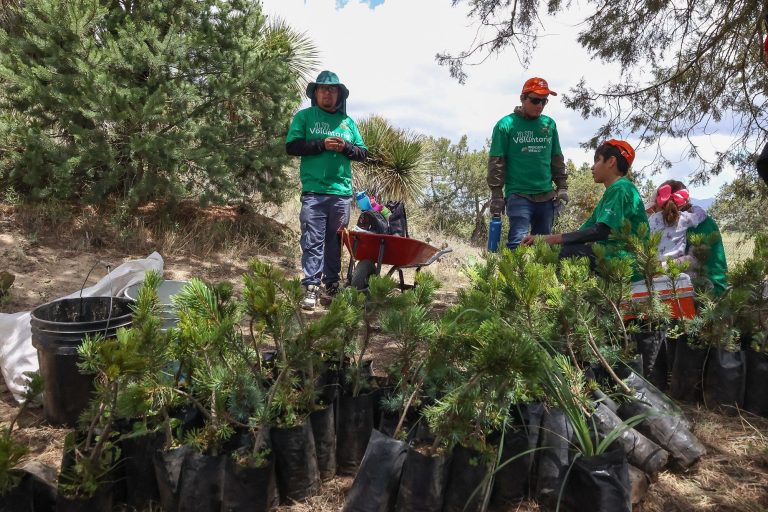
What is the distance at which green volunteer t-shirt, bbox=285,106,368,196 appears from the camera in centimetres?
417

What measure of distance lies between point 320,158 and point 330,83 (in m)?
0.60

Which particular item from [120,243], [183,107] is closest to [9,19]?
[183,107]

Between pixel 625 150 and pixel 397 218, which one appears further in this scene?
pixel 397 218

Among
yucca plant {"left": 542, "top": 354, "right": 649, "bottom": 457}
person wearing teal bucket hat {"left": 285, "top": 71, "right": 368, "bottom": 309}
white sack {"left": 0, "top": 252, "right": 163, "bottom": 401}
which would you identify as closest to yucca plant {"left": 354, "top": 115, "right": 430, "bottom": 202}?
person wearing teal bucket hat {"left": 285, "top": 71, "right": 368, "bottom": 309}

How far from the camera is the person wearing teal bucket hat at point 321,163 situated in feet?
13.5

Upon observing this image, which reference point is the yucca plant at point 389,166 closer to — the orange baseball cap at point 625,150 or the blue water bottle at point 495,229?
the blue water bottle at point 495,229

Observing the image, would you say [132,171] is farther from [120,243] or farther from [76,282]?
[76,282]

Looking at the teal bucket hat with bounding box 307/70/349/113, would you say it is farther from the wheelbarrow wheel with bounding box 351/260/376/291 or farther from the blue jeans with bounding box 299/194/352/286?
the wheelbarrow wheel with bounding box 351/260/376/291

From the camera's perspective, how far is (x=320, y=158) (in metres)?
4.18

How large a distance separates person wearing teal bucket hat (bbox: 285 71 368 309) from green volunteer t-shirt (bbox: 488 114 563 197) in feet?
3.87

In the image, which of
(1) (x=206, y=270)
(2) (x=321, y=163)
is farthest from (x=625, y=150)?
(1) (x=206, y=270)

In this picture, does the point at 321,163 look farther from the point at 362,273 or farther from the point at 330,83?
the point at 362,273

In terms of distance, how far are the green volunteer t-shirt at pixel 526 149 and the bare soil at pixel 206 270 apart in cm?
146

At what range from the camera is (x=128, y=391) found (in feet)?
4.31
